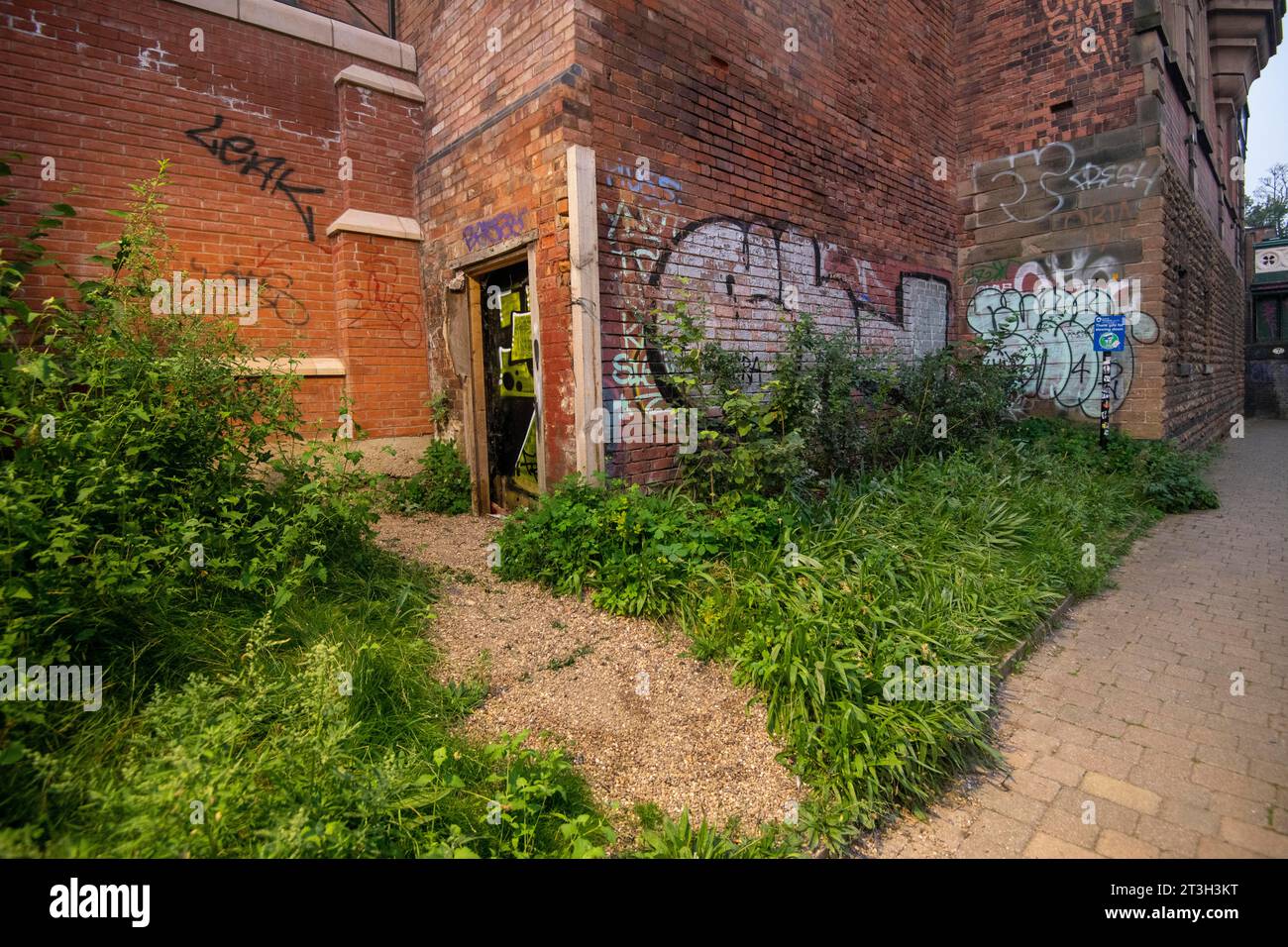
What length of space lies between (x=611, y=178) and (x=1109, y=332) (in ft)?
22.9

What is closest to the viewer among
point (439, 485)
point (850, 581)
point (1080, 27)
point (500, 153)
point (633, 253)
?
point (850, 581)

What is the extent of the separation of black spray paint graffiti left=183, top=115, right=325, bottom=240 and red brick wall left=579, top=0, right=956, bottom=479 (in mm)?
3209

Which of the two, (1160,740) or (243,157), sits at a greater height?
(243,157)

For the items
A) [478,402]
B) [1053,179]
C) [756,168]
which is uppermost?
[1053,179]

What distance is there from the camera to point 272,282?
597 cm

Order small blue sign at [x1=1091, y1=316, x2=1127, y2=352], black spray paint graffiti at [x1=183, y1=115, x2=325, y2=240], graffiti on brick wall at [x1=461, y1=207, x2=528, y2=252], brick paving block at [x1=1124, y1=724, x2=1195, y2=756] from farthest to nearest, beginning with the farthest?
1. small blue sign at [x1=1091, y1=316, x2=1127, y2=352]
2. black spray paint graffiti at [x1=183, y1=115, x2=325, y2=240]
3. graffiti on brick wall at [x1=461, y1=207, x2=528, y2=252]
4. brick paving block at [x1=1124, y1=724, x2=1195, y2=756]

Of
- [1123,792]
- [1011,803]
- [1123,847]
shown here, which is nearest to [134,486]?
[1011,803]

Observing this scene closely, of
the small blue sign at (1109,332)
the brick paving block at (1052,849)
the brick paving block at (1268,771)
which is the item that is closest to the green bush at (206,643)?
the brick paving block at (1052,849)

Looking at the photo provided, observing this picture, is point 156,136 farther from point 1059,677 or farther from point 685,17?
point 1059,677

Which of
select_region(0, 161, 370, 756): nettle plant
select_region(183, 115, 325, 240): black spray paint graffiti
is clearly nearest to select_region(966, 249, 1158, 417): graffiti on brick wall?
select_region(183, 115, 325, 240): black spray paint graffiti

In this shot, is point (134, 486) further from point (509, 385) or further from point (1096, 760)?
point (1096, 760)

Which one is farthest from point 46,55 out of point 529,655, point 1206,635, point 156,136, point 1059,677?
point 1206,635

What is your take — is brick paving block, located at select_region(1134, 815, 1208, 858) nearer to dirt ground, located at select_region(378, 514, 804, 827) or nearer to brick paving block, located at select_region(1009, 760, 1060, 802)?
brick paving block, located at select_region(1009, 760, 1060, 802)

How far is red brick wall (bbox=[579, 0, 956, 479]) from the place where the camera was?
5.06 meters
